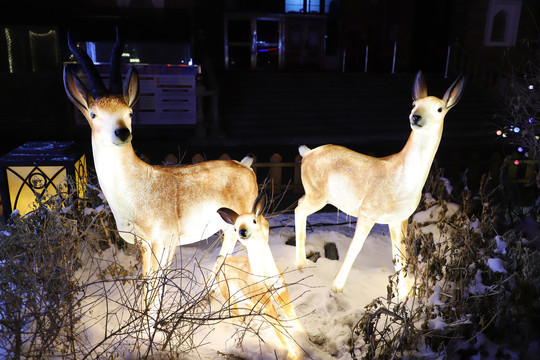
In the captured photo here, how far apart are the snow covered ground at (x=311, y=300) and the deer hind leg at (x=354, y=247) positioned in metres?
0.11

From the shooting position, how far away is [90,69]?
311 centimetres

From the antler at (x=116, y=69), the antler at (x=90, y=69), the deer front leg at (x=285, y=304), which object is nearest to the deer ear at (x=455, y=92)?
the deer front leg at (x=285, y=304)

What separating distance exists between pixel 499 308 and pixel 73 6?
44.2ft

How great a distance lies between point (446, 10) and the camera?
1571cm

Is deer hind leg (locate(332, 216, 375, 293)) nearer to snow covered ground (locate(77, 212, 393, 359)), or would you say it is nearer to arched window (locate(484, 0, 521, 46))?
snow covered ground (locate(77, 212, 393, 359))

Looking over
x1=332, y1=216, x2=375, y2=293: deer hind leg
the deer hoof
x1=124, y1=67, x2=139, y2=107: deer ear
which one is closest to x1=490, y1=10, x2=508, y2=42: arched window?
x1=332, y1=216, x2=375, y2=293: deer hind leg

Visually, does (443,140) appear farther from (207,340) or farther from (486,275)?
(207,340)

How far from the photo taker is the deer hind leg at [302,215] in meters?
4.58

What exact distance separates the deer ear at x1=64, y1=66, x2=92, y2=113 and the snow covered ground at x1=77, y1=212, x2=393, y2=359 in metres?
1.31

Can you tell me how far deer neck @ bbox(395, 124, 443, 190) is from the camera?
3732 mm

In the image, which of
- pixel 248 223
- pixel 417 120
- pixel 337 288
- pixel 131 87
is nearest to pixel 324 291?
pixel 337 288

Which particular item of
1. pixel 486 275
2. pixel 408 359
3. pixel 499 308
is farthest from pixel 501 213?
pixel 408 359

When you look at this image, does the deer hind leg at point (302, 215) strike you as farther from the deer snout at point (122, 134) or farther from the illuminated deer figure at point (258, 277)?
the deer snout at point (122, 134)

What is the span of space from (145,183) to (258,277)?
1124 millimetres
